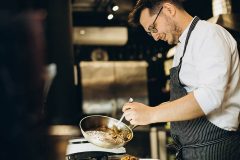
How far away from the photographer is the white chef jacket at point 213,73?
6.17 feet

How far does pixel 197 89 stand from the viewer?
1920 millimetres

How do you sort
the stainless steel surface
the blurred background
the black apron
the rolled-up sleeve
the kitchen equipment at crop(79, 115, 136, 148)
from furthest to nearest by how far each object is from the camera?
the stainless steel surface < the kitchen equipment at crop(79, 115, 136, 148) < the black apron < the rolled-up sleeve < the blurred background

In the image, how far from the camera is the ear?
2301mm

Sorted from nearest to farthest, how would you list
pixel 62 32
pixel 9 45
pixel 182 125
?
1. pixel 9 45
2. pixel 182 125
3. pixel 62 32

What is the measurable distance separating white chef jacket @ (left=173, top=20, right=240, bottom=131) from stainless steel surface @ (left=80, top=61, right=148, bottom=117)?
19.0ft

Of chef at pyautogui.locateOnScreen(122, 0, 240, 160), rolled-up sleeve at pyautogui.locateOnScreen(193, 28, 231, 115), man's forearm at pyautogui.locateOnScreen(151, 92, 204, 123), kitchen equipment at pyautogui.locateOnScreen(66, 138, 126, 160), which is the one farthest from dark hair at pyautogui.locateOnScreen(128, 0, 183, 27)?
kitchen equipment at pyautogui.locateOnScreen(66, 138, 126, 160)

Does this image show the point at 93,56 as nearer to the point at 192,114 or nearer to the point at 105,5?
the point at 105,5

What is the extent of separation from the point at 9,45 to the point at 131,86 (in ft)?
24.7

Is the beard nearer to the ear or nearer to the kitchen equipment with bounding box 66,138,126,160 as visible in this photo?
the ear

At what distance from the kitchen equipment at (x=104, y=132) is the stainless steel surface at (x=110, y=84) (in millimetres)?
5552

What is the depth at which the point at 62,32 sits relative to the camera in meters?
4.02

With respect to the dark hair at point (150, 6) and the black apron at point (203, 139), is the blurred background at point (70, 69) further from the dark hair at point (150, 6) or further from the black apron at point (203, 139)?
the black apron at point (203, 139)

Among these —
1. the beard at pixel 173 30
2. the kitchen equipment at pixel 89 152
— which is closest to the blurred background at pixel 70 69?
the kitchen equipment at pixel 89 152

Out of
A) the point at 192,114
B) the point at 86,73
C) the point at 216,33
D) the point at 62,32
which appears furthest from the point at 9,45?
the point at 86,73
